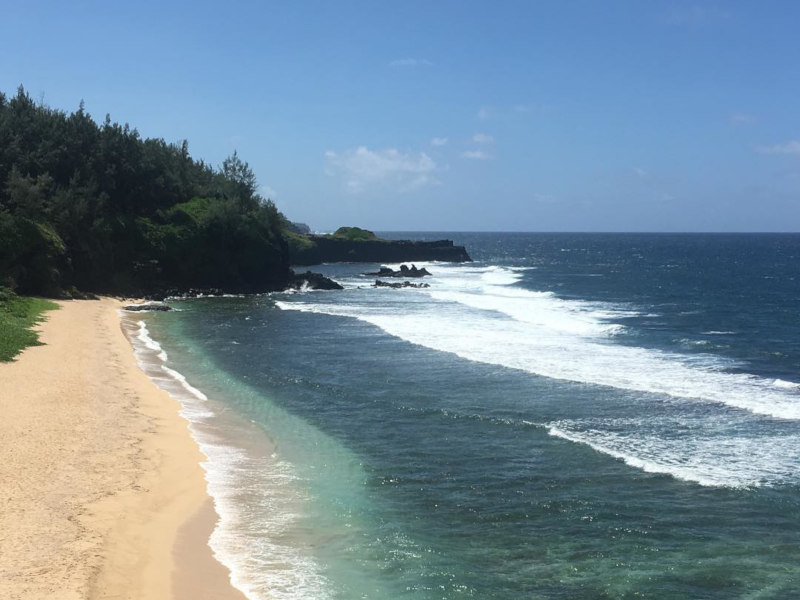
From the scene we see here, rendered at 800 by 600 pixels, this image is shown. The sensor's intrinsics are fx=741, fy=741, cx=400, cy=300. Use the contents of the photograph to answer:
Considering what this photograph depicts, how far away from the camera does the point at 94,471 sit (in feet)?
60.6

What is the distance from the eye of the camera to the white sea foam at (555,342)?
29.2 metres

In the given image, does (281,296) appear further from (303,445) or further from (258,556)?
(258,556)

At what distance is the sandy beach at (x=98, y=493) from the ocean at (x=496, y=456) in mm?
849

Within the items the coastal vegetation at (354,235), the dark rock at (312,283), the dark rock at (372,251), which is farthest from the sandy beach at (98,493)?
the coastal vegetation at (354,235)

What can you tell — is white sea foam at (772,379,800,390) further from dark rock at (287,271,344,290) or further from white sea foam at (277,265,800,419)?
dark rock at (287,271,344,290)

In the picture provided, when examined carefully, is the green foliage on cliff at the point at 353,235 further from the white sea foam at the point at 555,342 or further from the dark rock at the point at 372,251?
the white sea foam at the point at 555,342

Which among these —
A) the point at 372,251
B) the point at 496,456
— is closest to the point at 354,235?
the point at 372,251

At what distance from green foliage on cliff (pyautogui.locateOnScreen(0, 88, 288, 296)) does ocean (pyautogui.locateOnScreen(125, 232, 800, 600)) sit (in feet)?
54.2

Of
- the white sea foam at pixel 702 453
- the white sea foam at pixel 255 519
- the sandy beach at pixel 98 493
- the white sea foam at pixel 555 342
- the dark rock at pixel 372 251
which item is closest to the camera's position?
the sandy beach at pixel 98 493

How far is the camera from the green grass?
31975 millimetres

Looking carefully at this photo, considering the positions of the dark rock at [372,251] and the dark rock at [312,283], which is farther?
the dark rock at [372,251]

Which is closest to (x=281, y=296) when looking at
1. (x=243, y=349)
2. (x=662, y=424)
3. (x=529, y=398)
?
(x=243, y=349)

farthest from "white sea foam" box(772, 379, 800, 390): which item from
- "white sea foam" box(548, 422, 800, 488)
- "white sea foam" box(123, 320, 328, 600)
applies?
"white sea foam" box(123, 320, 328, 600)

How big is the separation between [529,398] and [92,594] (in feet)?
60.0
